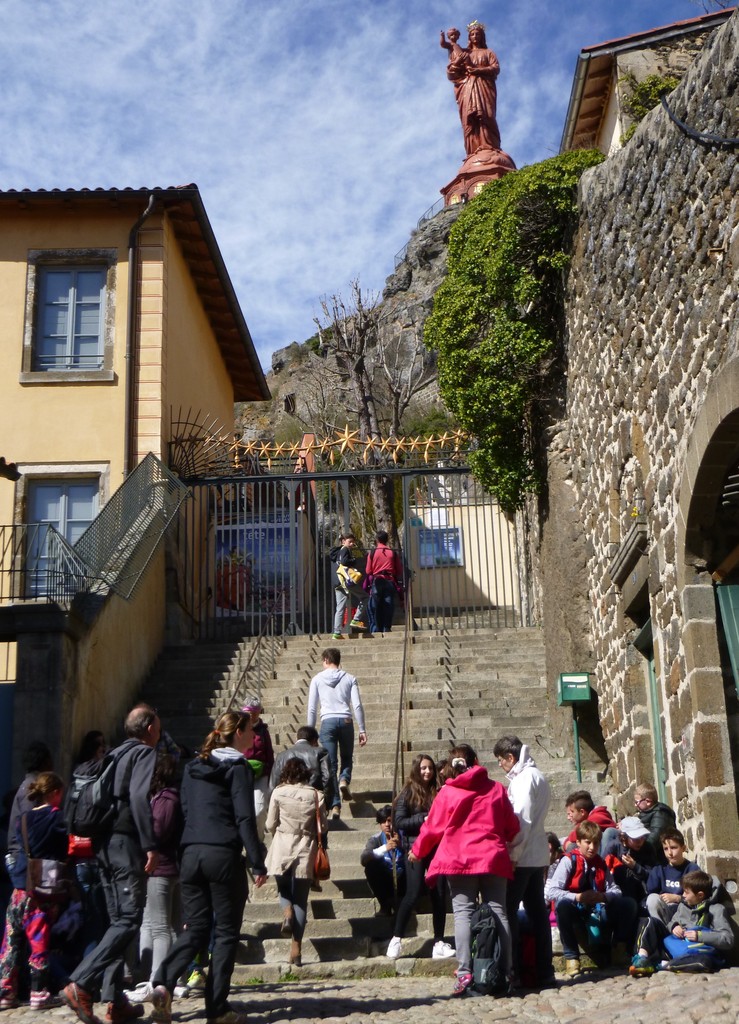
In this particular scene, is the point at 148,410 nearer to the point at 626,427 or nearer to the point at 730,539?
the point at 626,427

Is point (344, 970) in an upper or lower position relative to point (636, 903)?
lower

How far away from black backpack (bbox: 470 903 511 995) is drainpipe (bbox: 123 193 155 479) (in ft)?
33.7

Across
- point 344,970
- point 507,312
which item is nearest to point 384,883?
point 344,970

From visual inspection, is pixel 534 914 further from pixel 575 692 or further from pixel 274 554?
pixel 274 554

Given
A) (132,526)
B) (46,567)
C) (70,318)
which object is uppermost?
(70,318)

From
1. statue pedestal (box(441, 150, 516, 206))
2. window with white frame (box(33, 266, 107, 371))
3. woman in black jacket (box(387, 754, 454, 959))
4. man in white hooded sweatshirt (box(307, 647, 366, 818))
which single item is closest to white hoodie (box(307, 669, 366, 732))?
man in white hooded sweatshirt (box(307, 647, 366, 818))

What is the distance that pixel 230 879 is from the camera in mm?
6297

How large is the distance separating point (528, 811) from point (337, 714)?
3.65 m

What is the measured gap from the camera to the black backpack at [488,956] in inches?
269

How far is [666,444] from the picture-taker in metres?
9.32

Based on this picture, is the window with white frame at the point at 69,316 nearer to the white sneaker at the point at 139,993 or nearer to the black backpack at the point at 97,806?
the black backpack at the point at 97,806

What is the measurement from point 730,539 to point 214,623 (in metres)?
8.94

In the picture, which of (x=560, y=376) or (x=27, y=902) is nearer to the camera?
(x=27, y=902)

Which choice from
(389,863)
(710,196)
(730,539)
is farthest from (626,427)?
(389,863)
